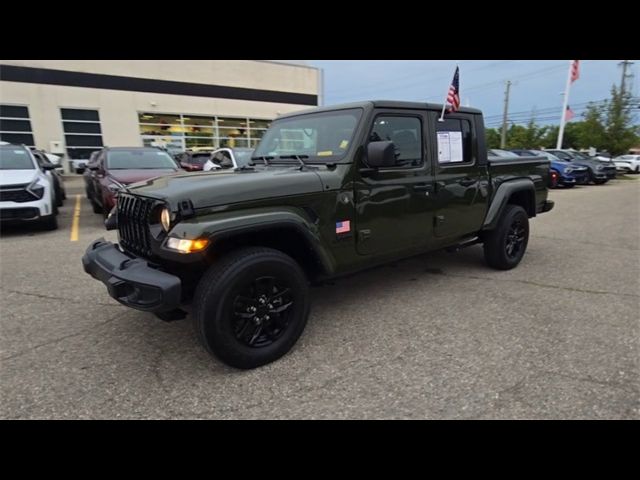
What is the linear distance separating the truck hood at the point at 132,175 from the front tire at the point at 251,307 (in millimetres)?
5441

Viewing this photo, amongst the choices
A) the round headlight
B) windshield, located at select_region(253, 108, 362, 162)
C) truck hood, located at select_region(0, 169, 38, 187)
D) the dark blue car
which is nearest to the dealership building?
truck hood, located at select_region(0, 169, 38, 187)

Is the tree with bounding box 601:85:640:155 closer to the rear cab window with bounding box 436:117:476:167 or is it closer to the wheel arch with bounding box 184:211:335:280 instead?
the rear cab window with bounding box 436:117:476:167

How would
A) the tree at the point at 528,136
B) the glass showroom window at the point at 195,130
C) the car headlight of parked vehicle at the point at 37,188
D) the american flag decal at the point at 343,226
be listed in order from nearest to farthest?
1. the american flag decal at the point at 343,226
2. the car headlight of parked vehicle at the point at 37,188
3. the glass showroom window at the point at 195,130
4. the tree at the point at 528,136

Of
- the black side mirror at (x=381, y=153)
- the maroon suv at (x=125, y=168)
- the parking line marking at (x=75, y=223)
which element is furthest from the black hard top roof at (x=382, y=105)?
the parking line marking at (x=75, y=223)

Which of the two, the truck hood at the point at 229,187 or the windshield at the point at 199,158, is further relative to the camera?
the windshield at the point at 199,158

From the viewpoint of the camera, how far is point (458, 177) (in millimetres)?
→ 4148

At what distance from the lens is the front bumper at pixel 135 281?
8.01ft

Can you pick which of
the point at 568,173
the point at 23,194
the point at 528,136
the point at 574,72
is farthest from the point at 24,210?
the point at 528,136

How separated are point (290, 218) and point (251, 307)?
681 millimetres

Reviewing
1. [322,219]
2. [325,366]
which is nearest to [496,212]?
A: [322,219]

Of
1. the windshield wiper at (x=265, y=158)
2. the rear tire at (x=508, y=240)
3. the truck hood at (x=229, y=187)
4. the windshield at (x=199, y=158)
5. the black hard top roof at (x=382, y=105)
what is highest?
the black hard top roof at (x=382, y=105)

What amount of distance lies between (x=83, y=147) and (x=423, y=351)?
23.5 meters

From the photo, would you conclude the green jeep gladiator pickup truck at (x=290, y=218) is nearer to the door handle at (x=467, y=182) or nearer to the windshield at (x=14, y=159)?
the door handle at (x=467, y=182)

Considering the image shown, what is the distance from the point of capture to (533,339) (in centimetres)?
324
